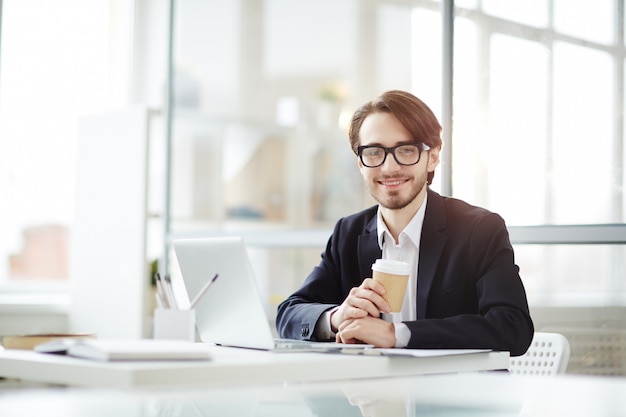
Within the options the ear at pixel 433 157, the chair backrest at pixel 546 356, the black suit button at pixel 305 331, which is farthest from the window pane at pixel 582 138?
the black suit button at pixel 305 331

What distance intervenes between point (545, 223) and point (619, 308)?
1.19 ft

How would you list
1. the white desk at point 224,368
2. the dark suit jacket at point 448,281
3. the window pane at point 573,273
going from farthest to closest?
the window pane at point 573,273, the dark suit jacket at point 448,281, the white desk at point 224,368

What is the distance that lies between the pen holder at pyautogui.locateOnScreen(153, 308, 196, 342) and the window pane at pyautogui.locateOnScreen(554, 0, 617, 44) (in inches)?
70.6

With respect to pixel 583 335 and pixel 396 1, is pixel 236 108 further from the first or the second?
pixel 583 335


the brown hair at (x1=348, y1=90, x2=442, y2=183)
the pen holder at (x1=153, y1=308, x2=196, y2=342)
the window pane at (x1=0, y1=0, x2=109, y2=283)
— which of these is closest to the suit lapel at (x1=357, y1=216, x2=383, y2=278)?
the brown hair at (x1=348, y1=90, x2=442, y2=183)

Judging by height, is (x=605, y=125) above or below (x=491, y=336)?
above

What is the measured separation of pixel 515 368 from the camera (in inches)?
96.7

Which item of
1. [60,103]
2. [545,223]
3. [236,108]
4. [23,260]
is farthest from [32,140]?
[545,223]

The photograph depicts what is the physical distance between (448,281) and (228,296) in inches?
25.1

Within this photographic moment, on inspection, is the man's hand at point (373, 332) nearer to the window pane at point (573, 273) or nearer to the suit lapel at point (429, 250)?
the suit lapel at point (429, 250)

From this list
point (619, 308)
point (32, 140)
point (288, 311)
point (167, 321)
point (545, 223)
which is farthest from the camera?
point (32, 140)

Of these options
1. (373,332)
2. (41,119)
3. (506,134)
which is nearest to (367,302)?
(373,332)

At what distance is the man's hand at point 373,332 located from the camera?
1.88m

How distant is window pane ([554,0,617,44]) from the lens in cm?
286
